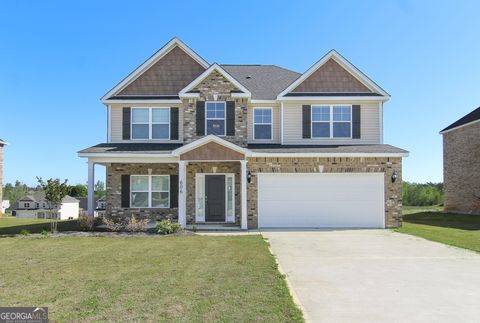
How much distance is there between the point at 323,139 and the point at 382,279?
11.4m

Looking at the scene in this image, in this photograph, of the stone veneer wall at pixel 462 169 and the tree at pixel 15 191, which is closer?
the stone veneer wall at pixel 462 169

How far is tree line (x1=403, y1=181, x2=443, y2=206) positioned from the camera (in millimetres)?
35594

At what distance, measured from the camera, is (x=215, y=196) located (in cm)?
1825

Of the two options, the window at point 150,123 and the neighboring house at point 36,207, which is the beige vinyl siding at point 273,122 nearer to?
the window at point 150,123

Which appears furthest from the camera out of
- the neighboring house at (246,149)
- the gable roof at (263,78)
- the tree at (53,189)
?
the gable roof at (263,78)

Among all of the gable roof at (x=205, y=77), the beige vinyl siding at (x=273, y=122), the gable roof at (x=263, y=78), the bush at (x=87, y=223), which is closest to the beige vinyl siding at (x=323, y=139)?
the beige vinyl siding at (x=273, y=122)

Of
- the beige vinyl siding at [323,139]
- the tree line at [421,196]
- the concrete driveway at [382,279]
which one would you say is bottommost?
the concrete driveway at [382,279]

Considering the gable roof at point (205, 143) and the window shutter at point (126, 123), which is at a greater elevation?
the window shutter at point (126, 123)

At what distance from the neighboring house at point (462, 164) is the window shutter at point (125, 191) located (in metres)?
21.0

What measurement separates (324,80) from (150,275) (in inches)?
550

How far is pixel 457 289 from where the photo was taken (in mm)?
6988

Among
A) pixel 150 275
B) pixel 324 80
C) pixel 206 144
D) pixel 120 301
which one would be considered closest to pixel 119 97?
pixel 206 144

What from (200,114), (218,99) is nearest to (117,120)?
(200,114)

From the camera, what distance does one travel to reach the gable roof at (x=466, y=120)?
2517 cm
